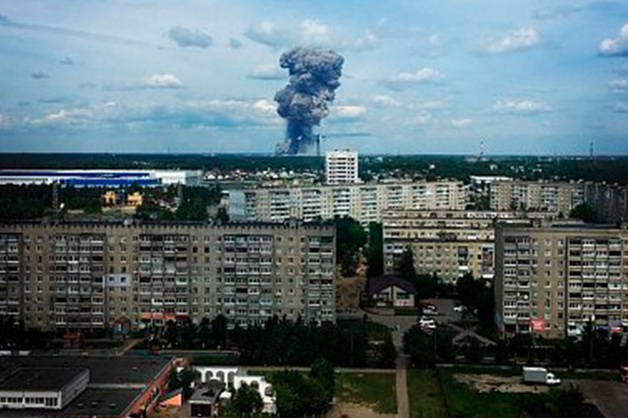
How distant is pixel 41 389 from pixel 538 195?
28.7 metres

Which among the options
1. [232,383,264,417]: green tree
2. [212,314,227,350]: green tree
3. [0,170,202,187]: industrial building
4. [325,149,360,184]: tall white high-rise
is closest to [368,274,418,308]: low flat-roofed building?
[212,314,227,350]: green tree

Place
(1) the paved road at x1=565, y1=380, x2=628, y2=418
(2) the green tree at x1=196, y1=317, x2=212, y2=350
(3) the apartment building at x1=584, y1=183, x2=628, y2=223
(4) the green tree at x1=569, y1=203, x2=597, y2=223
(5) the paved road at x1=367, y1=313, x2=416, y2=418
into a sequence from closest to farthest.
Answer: (1) the paved road at x1=565, y1=380, x2=628, y2=418
(5) the paved road at x1=367, y1=313, x2=416, y2=418
(2) the green tree at x1=196, y1=317, x2=212, y2=350
(3) the apartment building at x1=584, y1=183, x2=628, y2=223
(4) the green tree at x1=569, y1=203, x2=597, y2=223

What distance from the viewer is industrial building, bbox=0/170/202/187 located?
39106 millimetres

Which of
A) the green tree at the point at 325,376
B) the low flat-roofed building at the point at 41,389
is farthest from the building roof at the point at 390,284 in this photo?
the low flat-roofed building at the point at 41,389

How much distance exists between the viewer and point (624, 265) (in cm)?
1644

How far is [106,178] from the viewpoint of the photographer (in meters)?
43.9

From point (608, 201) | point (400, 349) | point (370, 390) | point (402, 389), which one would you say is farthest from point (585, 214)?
point (370, 390)

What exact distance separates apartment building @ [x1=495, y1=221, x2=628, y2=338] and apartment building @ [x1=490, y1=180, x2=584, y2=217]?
18.4 m

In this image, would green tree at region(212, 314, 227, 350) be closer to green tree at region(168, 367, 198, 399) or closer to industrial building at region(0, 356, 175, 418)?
industrial building at region(0, 356, 175, 418)

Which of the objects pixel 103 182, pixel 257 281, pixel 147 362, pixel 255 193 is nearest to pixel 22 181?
pixel 103 182

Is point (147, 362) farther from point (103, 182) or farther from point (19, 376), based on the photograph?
point (103, 182)

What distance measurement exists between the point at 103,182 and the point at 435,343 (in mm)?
31098

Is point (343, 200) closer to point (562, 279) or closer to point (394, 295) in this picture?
point (394, 295)

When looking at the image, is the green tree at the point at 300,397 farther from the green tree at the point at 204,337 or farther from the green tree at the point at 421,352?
the green tree at the point at 204,337
